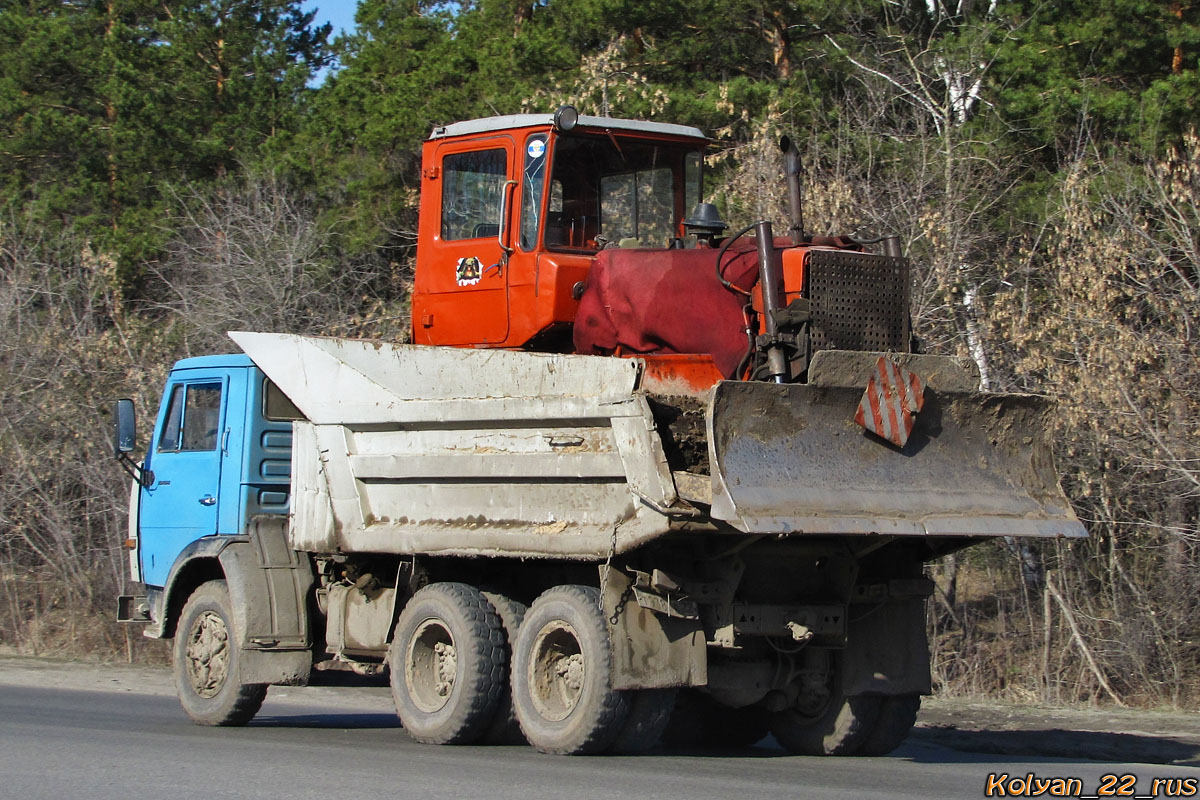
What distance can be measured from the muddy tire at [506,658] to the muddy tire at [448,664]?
4cm

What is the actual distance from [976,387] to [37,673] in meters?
11.1

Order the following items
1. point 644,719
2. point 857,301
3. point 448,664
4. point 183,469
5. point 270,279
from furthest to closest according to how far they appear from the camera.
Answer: point 270,279, point 183,469, point 448,664, point 857,301, point 644,719

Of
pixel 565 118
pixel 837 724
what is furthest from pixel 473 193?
pixel 837 724

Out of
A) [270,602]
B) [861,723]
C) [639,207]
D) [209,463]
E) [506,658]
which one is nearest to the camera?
[506,658]

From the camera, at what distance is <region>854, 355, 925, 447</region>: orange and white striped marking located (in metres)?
7.75

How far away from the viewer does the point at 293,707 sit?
13180mm

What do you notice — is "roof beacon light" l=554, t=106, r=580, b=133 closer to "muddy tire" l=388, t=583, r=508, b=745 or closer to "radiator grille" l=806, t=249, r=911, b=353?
"radiator grille" l=806, t=249, r=911, b=353

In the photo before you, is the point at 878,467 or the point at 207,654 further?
the point at 207,654

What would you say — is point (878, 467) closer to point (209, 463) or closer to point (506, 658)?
point (506, 658)

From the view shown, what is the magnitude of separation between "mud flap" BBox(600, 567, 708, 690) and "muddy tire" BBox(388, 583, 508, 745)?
113cm

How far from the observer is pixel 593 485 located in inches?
312

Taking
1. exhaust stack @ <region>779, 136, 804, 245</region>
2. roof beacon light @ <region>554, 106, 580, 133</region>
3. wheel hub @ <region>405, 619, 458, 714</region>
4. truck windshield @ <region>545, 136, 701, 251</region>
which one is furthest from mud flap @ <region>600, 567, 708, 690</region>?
roof beacon light @ <region>554, 106, 580, 133</region>

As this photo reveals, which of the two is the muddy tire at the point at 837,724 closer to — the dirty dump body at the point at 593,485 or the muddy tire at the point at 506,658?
the dirty dump body at the point at 593,485

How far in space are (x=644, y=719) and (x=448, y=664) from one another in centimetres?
153
